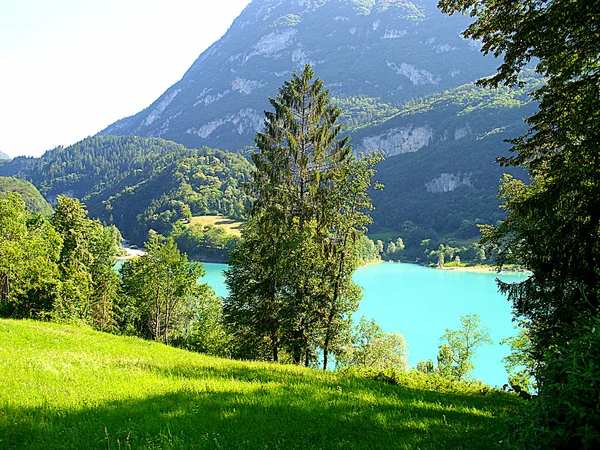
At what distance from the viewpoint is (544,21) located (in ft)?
22.7

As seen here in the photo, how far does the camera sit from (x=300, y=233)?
17.1 m

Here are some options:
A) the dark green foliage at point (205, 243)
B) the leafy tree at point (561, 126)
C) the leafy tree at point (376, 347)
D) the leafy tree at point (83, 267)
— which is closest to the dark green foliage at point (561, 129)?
the leafy tree at point (561, 126)

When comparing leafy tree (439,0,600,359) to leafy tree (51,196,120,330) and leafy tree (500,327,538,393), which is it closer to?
leafy tree (500,327,538,393)

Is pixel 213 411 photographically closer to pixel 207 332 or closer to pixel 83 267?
pixel 83 267

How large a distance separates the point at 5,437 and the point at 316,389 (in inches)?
170

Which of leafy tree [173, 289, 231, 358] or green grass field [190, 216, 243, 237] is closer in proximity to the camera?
leafy tree [173, 289, 231, 358]

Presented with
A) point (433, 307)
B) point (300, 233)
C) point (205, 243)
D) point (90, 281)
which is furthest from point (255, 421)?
point (205, 243)

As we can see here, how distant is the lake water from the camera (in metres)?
53.7

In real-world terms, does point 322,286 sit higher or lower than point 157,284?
higher

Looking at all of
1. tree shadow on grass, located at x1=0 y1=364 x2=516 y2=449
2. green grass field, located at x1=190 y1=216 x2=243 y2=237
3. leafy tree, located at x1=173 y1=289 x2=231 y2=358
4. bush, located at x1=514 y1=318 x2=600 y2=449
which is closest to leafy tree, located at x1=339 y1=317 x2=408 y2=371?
leafy tree, located at x1=173 y1=289 x2=231 y2=358

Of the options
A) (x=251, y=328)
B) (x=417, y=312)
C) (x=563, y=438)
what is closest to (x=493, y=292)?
(x=417, y=312)

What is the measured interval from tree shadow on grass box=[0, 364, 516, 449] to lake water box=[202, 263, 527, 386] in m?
36.8

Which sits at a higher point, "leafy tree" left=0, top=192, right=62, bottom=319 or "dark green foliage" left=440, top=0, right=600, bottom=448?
"dark green foliage" left=440, top=0, right=600, bottom=448

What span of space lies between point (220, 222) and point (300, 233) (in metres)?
151
